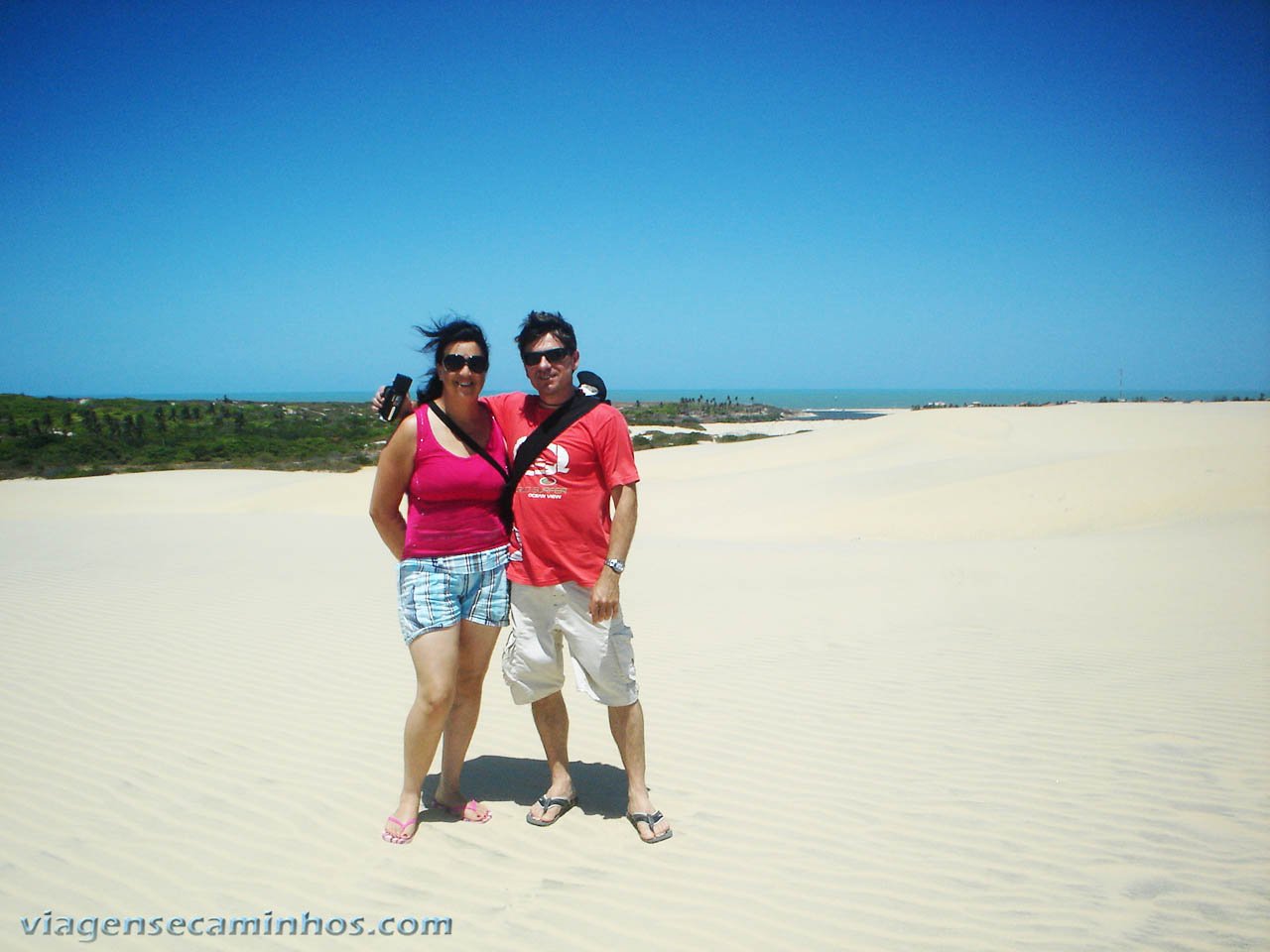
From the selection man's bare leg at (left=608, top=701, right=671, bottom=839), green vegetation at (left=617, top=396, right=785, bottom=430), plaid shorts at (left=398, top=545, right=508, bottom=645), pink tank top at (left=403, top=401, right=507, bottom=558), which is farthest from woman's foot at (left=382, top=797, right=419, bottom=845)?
green vegetation at (left=617, top=396, right=785, bottom=430)

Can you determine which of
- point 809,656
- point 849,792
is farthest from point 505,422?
point 809,656

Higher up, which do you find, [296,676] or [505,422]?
[505,422]

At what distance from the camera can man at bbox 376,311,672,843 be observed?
144 inches

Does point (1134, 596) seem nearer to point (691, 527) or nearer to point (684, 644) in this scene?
point (684, 644)

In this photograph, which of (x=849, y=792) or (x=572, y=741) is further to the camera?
(x=572, y=741)

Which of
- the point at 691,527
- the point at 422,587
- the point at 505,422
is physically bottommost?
the point at 691,527

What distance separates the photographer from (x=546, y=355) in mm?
3725

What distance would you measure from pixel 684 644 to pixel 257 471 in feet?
81.8

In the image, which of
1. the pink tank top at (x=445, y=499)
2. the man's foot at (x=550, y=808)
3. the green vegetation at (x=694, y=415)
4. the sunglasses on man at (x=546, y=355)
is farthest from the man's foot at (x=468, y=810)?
the green vegetation at (x=694, y=415)

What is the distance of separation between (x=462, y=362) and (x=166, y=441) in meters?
37.1

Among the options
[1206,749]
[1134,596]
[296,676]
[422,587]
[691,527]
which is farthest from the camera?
[691,527]

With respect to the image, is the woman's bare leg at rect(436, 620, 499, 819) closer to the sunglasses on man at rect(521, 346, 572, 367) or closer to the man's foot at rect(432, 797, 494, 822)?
the man's foot at rect(432, 797, 494, 822)

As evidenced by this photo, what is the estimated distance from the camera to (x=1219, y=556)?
1033 cm

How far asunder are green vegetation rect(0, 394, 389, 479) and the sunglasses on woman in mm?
26237
